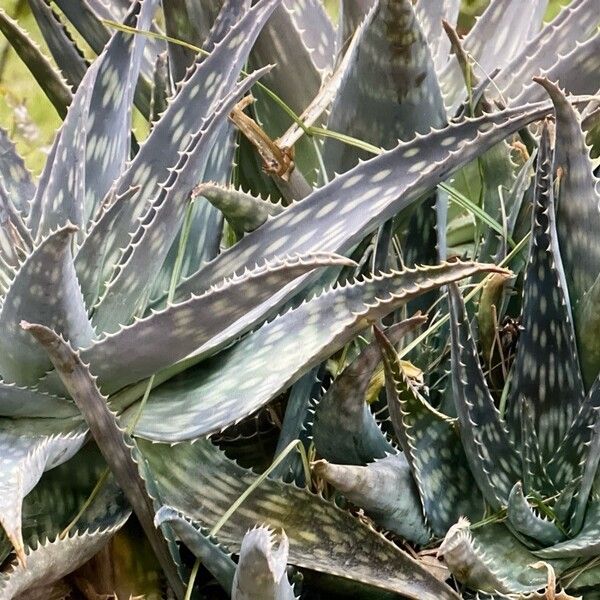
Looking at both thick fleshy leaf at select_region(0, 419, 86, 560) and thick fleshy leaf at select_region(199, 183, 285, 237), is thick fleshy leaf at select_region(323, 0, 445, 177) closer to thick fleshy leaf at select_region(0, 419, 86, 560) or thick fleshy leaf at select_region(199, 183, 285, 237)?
thick fleshy leaf at select_region(199, 183, 285, 237)

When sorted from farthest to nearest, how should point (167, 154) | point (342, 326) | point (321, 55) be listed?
1. point (321, 55)
2. point (167, 154)
3. point (342, 326)

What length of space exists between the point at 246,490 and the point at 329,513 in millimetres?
58

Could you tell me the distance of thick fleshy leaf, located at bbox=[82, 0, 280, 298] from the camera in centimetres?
65

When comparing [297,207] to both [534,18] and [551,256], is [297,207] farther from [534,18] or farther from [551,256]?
[534,18]

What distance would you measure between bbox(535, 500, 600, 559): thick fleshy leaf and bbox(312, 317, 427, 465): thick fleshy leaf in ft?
0.43

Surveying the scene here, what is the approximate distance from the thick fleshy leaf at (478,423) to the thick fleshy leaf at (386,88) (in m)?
0.17

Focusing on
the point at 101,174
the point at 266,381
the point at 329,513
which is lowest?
the point at 329,513

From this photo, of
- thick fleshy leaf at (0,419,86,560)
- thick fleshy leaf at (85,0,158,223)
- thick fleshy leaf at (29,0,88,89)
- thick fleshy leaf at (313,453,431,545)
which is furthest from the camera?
thick fleshy leaf at (29,0,88,89)

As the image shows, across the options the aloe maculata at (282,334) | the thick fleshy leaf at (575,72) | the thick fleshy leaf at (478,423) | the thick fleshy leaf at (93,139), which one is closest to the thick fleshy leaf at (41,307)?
the aloe maculata at (282,334)

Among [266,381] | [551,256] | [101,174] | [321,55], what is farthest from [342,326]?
[321,55]

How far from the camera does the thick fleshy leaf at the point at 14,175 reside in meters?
0.75

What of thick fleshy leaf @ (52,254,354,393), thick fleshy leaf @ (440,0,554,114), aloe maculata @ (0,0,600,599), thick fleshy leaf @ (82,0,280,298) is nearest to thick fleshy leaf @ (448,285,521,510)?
aloe maculata @ (0,0,600,599)

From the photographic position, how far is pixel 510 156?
0.76 metres

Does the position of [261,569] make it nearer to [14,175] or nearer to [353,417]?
[353,417]
